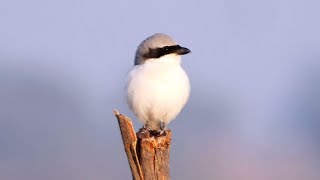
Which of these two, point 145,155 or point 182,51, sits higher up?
point 182,51

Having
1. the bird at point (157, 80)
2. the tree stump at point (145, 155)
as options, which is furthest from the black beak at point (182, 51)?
the tree stump at point (145, 155)

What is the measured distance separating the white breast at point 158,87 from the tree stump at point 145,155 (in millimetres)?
771

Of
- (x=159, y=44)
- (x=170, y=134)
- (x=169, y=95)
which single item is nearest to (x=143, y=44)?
(x=159, y=44)

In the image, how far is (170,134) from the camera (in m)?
4.45

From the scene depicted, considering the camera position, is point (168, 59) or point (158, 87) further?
point (168, 59)

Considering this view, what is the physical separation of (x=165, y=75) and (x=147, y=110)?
399 millimetres

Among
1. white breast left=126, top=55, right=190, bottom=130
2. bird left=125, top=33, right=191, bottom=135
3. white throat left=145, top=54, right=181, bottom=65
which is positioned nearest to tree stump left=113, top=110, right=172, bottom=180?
bird left=125, top=33, right=191, bottom=135

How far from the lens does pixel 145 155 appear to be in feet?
13.9

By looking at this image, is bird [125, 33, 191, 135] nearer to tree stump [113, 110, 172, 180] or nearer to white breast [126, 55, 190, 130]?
white breast [126, 55, 190, 130]

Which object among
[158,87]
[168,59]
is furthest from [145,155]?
[168,59]

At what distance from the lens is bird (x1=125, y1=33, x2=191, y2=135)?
4.98 metres

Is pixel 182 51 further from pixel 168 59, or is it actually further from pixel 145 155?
pixel 145 155

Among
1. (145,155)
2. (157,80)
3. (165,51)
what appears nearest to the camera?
(145,155)

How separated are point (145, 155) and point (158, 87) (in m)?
0.90
